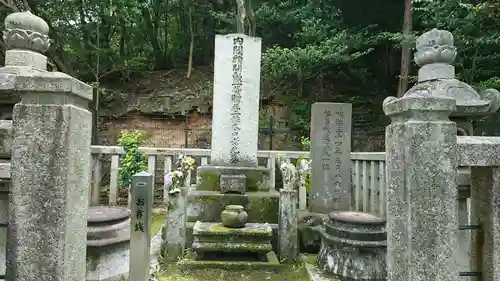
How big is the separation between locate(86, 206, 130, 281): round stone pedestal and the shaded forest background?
741 cm

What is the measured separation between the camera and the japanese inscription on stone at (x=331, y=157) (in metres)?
5.21

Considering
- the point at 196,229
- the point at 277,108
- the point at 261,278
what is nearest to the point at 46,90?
the point at 196,229

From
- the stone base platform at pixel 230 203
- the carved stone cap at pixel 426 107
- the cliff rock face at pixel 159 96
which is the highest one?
the cliff rock face at pixel 159 96

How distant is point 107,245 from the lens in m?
3.16

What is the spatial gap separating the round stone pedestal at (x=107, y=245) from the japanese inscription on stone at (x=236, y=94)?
204 centimetres

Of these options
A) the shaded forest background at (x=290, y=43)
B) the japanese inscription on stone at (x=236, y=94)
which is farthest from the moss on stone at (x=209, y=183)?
the shaded forest background at (x=290, y=43)

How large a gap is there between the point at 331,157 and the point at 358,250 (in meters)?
1.93

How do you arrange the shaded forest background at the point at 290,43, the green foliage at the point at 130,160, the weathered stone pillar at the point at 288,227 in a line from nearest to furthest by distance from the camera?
the weathered stone pillar at the point at 288,227 → the green foliage at the point at 130,160 → the shaded forest background at the point at 290,43

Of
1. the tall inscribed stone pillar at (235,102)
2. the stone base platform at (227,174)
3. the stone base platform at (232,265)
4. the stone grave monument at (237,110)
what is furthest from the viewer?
the tall inscribed stone pillar at (235,102)

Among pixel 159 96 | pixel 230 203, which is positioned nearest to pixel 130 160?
pixel 230 203

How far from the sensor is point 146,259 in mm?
2863

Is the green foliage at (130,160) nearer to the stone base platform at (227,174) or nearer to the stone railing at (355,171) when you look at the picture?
the stone railing at (355,171)

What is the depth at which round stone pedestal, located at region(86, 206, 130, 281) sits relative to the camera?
3.11 meters

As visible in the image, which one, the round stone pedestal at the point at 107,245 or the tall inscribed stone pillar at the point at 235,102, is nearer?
the round stone pedestal at the point at 107,245
